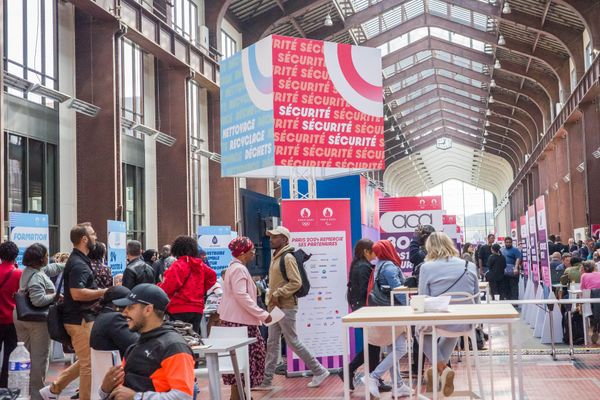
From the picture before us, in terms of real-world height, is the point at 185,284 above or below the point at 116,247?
below

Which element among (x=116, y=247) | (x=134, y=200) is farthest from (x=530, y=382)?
(x=134, y=200)

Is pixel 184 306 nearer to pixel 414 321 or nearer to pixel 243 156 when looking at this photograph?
pixel 243 156

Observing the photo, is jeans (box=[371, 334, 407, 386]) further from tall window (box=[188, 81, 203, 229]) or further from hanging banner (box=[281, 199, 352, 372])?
tall window (box=[188, 81, 203, 229])

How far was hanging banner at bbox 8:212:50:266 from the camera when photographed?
10836 mm

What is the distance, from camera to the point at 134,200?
2053 centimetres

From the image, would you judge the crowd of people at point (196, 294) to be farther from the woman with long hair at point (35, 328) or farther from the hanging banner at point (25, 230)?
the hanging banner at point (25, 230)

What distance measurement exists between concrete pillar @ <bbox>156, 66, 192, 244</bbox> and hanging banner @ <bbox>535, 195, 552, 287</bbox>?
11.6 metres

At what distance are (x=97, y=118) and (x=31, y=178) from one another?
2.48 metres

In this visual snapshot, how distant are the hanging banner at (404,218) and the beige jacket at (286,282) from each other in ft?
16.7

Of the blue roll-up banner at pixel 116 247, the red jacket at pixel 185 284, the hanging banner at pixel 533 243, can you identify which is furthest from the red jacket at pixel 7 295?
the hanging banner at pixel 533 243

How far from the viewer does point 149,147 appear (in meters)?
21.4

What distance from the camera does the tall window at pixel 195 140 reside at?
78.2 feet

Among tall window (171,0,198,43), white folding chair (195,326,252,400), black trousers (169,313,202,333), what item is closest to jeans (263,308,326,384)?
black trousers (169,313,202,333)

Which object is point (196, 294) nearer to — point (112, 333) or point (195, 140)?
point (112, 333)
